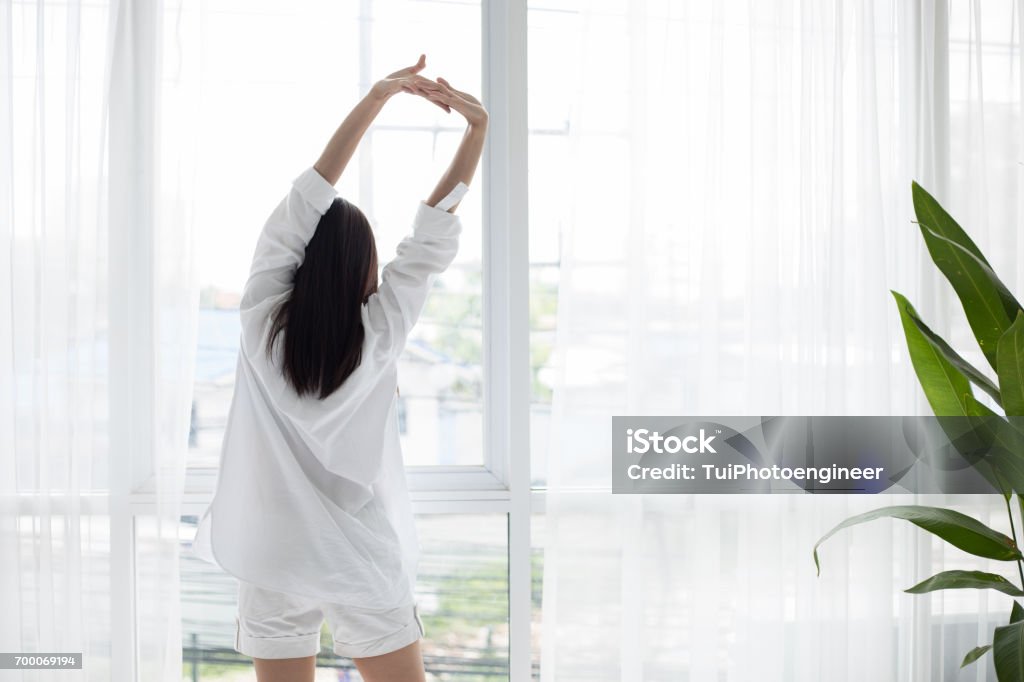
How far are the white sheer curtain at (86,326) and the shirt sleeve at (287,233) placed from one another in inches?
18.2

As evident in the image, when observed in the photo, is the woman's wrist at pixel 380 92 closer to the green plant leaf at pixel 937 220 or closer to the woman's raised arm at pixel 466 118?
the woman's raised arm at pixel 466 118

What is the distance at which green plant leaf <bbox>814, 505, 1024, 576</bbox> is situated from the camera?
4.43 ft

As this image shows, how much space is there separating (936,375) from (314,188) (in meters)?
1.20

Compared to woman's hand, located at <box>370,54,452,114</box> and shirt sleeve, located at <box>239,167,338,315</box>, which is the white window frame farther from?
shirt sleeve, located at <box>239,167,338,315</box>

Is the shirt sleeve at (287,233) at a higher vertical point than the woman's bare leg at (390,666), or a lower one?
higher

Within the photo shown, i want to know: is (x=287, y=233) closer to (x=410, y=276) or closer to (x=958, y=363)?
(x=410, y=276)

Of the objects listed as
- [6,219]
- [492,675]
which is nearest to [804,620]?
[492,675]

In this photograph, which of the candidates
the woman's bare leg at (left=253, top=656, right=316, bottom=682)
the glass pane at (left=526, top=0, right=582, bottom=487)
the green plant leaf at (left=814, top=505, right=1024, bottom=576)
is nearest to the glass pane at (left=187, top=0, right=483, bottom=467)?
Result: the glass pane at (left=526, top=0, right=582, bottom=487)

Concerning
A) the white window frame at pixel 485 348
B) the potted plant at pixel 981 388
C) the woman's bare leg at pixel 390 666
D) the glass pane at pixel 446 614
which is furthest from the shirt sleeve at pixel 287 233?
the potted plant at pixel 981 388

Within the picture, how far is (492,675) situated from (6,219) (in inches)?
63.3

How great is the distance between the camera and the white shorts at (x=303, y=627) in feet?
4.58

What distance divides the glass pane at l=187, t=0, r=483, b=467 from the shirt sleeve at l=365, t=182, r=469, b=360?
1.80 ft

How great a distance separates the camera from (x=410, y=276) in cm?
138

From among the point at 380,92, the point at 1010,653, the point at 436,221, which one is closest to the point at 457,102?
the point at 380,92
